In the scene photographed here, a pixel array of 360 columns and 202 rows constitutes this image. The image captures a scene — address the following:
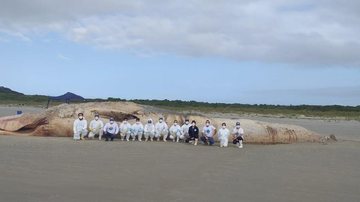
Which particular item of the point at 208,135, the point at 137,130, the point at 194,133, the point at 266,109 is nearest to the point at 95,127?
the point at 137,130

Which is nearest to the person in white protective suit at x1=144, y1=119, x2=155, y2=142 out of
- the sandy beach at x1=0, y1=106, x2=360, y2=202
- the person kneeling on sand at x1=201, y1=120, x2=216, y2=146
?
the person kneeling on sand at x1=201, y1=120, x2=216, y2=146

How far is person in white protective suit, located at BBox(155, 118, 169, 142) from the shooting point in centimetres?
1820

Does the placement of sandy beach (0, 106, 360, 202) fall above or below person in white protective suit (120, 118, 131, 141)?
below

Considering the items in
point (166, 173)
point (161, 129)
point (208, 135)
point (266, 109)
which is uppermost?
point (266, 109)

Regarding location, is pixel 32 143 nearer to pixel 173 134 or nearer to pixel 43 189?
pixel 173 134

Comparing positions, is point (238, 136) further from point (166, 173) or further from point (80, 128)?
point (166, 173)

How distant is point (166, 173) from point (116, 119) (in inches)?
382

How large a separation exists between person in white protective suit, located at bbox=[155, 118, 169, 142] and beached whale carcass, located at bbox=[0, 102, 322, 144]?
1.43m

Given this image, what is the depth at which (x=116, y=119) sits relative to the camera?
19.8 metres

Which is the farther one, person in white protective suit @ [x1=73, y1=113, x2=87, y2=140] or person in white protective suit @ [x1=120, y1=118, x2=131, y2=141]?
Result: person in white protective suit @ [x1=120, y1=118, x2=131, y2=141]

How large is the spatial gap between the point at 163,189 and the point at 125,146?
6748mm

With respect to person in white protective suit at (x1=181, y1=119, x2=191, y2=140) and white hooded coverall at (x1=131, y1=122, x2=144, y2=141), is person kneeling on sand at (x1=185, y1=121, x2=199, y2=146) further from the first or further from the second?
white hooded coverall at (x1=131, y1=122, x2=144, y2=141)

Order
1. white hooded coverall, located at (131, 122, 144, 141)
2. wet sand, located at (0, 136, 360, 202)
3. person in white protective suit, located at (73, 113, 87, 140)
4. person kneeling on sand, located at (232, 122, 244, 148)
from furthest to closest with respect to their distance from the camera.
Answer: white hooded coverall, located at (131, 122, 144, 141) → person in white protective suit, located at (73, 113, 87, 140) → person kneeling on sand, located at (232, 122, 244, 148) → wet sand, located at (0, 136, 360, 202)

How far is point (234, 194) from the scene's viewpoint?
8492 mm
